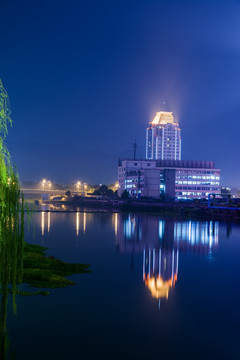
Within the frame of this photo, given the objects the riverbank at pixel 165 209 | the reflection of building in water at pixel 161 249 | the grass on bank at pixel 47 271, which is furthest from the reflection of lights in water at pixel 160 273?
the riverbank at pixel 165 209

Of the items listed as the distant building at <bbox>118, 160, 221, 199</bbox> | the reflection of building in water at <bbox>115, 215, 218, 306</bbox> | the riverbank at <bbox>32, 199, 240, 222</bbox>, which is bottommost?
the reflection of building in water at <bbox>115, 215, 218, 306</bbox>

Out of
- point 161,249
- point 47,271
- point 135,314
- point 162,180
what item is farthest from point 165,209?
point 135,314

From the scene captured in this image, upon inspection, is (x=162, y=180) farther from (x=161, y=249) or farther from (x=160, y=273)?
(x=160, y=273)

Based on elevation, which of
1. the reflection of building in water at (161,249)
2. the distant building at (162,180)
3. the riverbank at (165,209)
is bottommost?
the reflection of building in water at (161,249)

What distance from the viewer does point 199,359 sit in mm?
16484

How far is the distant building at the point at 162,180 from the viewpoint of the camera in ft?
552

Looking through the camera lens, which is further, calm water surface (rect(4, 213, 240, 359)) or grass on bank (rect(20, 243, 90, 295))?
grass on bank (rect(20, 243, 90, 295))

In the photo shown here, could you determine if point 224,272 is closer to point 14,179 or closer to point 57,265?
point 57,265

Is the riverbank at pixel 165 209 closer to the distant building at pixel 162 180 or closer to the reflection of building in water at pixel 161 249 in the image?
the distant building at pixel 162 180

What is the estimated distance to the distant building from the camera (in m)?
168

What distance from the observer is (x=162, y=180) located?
17400 cm

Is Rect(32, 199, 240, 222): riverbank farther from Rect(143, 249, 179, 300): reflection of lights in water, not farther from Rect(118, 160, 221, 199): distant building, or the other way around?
Rect(143, 249, 179, 300): reflection of lights in water

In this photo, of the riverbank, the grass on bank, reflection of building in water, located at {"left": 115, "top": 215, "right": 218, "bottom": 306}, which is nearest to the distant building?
the riverbank

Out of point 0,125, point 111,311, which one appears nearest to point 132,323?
point 111,311
